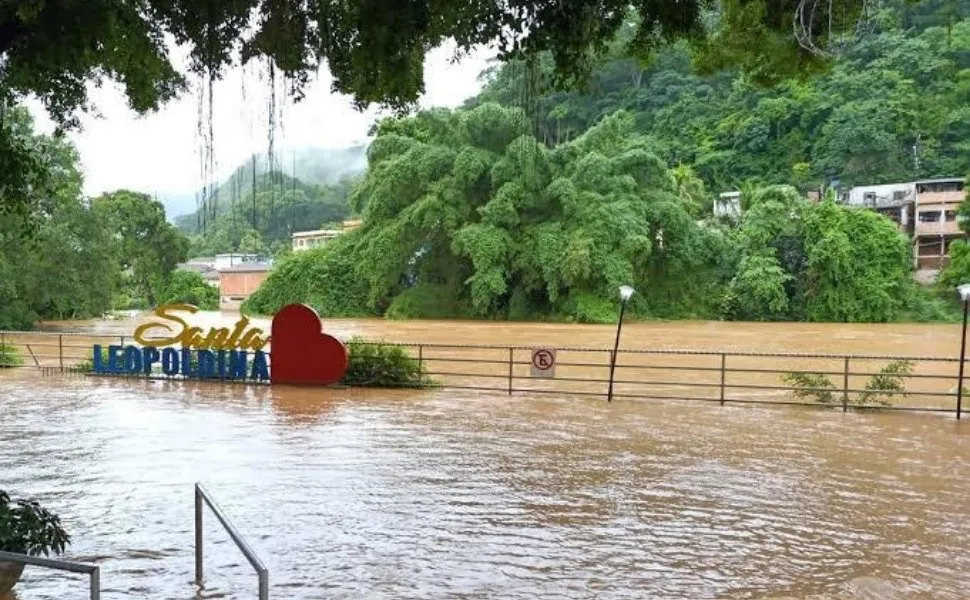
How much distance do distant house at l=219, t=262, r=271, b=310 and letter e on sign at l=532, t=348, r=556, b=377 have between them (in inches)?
1838

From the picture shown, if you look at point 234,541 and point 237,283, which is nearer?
point 234,541

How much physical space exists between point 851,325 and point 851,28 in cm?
3539

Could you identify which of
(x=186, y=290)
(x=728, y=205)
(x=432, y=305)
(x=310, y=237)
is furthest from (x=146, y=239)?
(x=728, y=205)

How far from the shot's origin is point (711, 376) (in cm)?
2117

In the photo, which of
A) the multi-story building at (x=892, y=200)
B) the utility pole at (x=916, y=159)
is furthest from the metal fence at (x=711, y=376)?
the utility pole at (x=916, y=159)

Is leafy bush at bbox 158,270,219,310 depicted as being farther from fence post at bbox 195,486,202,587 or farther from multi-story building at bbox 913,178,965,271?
fence post at bbox 195,486,202,587

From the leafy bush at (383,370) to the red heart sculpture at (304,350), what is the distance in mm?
345

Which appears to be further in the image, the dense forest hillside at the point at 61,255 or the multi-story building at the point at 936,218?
the multi-story building at the point at 936,218

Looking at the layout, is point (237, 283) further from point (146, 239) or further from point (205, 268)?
point (146, 239)

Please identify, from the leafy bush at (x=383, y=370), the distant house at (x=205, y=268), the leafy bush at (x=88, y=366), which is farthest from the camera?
the distant house at (x=205, y=268)

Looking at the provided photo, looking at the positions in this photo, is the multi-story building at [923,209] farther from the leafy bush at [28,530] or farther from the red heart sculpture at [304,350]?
the leafy bush at [28,530]

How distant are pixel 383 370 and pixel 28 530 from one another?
497 inches

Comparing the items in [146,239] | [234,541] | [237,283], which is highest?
[146,239]

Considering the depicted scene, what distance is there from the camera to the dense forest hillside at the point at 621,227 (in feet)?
122
